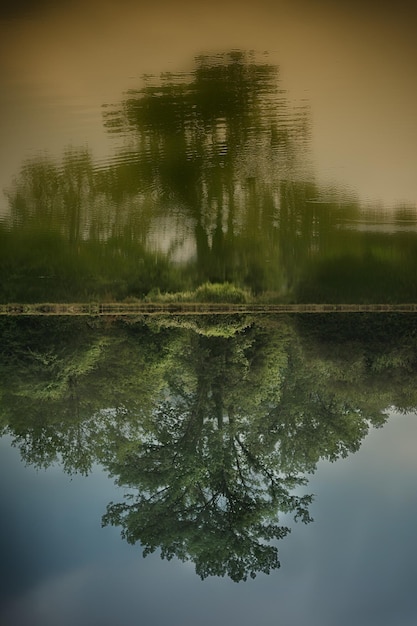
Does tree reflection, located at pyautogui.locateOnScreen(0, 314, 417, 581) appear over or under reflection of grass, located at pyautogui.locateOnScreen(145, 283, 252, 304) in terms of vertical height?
under

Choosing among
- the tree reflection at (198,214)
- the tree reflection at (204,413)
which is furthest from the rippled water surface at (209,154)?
the tree reflection at (204,413)

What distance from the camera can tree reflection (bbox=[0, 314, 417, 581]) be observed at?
2910 millimetres

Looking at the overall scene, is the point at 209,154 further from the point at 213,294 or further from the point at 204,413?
the point at 204,413

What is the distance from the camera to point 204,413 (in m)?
3.54

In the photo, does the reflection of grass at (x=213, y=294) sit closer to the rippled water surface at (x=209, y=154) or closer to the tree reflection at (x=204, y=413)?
the rippled water surface at (x=209, y=154)

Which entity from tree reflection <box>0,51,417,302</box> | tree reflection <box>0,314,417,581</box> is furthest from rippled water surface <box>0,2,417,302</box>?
tree reflection <box>0,314,417,581</box>

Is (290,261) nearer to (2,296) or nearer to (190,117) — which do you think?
(190,117)

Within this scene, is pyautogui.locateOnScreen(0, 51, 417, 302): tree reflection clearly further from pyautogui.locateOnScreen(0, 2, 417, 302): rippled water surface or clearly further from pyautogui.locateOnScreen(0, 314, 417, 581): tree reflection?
pyautogui.locateOnScreen(0, 314, 417, 581): tree reflection

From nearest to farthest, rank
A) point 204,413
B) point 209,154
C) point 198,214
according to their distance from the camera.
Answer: point 204,413
point 209,154
point 198,214

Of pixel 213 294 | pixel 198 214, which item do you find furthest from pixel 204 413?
pixel 198 214

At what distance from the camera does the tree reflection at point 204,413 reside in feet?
9.55

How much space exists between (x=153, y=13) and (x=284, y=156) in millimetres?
1488

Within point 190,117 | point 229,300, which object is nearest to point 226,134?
point 190,117

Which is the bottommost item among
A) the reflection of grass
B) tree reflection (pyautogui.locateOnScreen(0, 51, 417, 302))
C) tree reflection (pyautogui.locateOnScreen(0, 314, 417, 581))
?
tree reflection (pyautogui.locateOnScreen(0, 314, 417, 581))
